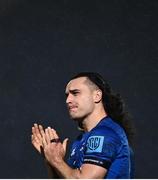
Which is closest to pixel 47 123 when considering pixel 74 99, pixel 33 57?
pixel 33 57

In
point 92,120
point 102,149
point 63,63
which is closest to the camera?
point 102,149

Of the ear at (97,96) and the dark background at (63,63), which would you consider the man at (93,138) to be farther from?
the dark background at (63,63)

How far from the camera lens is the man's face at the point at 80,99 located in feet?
4.85

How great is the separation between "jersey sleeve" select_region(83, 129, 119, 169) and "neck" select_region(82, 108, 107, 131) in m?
0.13

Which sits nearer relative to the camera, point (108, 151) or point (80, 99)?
point (108, 151)

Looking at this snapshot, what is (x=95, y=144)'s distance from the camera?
131 cm

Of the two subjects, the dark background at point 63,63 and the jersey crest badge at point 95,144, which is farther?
the dark background at point 63,63

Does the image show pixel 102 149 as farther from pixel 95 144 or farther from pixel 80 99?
pixel 80 99

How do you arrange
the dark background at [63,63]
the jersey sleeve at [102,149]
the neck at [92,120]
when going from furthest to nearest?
the dark background at [63,63] → the neck at [92,120] → the jersey sleeve at [102,149]

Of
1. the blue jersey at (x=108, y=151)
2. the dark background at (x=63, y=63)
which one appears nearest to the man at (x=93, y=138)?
the blue jersey at (x=108, y=151)

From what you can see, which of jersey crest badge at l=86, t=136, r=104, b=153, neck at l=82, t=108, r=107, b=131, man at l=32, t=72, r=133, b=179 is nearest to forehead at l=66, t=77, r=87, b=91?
man at l=32, t=72, r=133, b=179

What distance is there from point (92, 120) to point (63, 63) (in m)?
1.05

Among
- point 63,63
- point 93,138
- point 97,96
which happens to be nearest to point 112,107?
point 97,96

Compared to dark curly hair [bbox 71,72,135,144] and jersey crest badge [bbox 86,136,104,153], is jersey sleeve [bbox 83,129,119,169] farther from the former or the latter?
dark curly hair [bbox 71,72,135,144]
